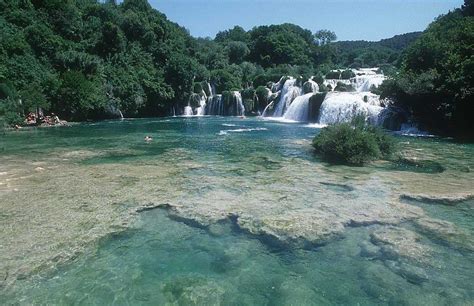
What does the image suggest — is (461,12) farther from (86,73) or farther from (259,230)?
(259,230)

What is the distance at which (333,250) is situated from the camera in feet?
24.0

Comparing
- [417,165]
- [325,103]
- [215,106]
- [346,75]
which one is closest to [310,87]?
[325,103]

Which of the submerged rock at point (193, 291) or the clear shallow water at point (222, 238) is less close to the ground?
the clear shallow water at point (222, 238)

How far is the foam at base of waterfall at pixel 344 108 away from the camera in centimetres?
3010

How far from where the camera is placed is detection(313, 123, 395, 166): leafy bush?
607 inches

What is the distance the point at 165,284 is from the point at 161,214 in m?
3.22

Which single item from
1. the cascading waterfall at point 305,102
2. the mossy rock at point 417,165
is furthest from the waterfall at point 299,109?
the mossy rock at point 417,165

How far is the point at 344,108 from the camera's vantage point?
31.8 m

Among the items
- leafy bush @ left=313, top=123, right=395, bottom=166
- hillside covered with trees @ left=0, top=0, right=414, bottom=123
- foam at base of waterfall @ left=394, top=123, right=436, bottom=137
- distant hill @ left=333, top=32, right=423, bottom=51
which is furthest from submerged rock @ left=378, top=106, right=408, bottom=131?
distant hill @ left=333, top=32, right=423, bottom=51

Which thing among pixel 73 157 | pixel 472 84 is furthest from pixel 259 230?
pixel 472 84

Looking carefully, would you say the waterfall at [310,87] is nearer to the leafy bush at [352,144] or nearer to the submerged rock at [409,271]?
the leafy bush at [352,144]

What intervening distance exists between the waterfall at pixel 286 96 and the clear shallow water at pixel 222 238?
94.6 ft

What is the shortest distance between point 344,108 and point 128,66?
28.6 meters

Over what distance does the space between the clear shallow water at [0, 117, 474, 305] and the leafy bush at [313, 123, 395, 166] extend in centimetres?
107
